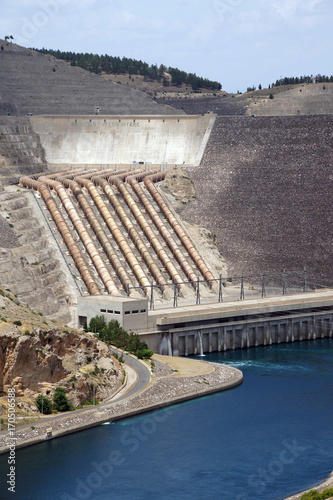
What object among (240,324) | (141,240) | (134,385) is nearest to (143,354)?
(134,385)

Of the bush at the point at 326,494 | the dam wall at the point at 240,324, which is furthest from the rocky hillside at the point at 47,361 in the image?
the bush at the point at 326,494

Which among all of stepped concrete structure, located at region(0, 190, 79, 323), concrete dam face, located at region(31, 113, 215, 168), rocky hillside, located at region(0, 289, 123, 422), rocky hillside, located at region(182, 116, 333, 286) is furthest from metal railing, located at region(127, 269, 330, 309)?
rocky hillside, located at region(0, 289, 123, 422)

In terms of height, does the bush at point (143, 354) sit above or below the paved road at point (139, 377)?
above

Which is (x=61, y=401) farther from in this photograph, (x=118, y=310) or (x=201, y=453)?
(x=118, y=310)

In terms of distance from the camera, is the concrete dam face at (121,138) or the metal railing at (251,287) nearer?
the metal railing at (251,287)

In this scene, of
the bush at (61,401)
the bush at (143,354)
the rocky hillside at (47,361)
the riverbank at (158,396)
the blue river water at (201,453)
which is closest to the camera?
the blue river water at (201,453)

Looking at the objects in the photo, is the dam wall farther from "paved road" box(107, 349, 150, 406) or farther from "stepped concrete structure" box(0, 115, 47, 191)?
"stepped concrete structure" box(0, 115, 47, 191)

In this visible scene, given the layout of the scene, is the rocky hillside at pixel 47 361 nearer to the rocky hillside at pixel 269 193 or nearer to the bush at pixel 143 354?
the bush at pixel 143 354

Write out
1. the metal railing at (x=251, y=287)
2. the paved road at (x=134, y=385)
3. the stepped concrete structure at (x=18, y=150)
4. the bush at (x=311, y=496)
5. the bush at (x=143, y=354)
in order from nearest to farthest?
1. the bush at (x=311, y=496)
2. the paved road at (x=134, y=385)
3. the bush at (x=143, y=354)
4. the metal railing at (x=251, y=287)
5. the stepped concrete structure at (x=18, y=150)
